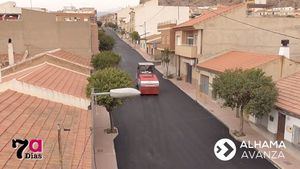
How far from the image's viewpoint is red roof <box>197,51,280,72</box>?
1191 inches

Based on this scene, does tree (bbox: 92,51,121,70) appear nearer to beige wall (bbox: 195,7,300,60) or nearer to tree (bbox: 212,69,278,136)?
beige wall (bbox: 195,7,300,60)

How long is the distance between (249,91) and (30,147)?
45.1ft

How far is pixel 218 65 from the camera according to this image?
34656 mm

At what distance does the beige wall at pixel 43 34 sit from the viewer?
43.3m

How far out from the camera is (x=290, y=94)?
22.7 m

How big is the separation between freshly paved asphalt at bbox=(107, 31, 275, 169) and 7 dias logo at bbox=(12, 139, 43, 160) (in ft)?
17.4

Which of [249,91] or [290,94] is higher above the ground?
[249,91]

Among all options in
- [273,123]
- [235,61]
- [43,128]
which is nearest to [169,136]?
[273,123]

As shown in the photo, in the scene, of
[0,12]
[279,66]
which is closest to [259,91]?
[279,66]

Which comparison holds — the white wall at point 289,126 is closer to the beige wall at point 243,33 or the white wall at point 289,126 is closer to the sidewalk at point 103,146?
the sidewalk at point 103,146

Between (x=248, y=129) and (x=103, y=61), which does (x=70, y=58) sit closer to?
(x=103, y=61)

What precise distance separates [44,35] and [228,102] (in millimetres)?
29095

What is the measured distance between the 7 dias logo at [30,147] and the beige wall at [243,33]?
89.2ft

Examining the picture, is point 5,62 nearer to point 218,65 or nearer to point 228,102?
point 218,65
